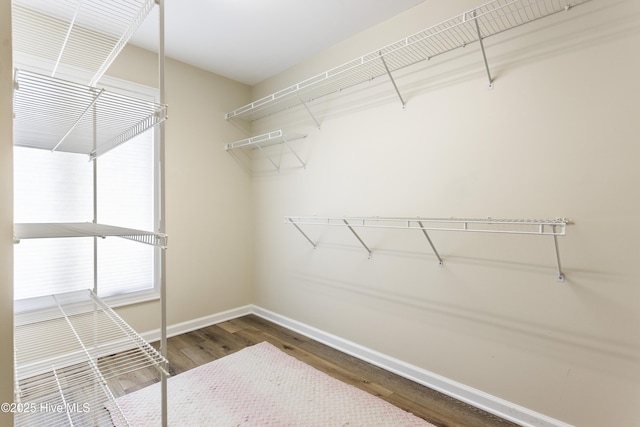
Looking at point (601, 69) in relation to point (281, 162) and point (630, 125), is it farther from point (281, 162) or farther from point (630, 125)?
point (281, 162)

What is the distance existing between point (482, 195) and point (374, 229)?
0.74 meters

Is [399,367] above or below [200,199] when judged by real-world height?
below

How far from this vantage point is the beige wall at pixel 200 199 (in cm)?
259

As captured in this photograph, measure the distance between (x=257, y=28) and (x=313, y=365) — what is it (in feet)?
7.95

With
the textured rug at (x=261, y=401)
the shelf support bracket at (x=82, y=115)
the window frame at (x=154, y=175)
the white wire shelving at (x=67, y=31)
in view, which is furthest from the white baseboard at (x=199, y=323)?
the white wire shelving at (x=67, y=31)

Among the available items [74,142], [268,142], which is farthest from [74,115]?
[268,142]

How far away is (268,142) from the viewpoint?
2869mm

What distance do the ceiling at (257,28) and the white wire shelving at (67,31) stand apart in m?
0.21

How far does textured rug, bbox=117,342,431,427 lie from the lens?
5.28ft

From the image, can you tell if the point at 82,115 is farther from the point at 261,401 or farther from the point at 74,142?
the point at 261,401

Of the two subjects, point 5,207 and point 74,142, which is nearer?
point 5,207

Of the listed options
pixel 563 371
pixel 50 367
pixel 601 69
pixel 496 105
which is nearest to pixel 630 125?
pixel 601 69

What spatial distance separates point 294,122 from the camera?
273 cm

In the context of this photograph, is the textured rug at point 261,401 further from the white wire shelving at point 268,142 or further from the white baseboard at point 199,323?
the white wire shelving at point 268,142
